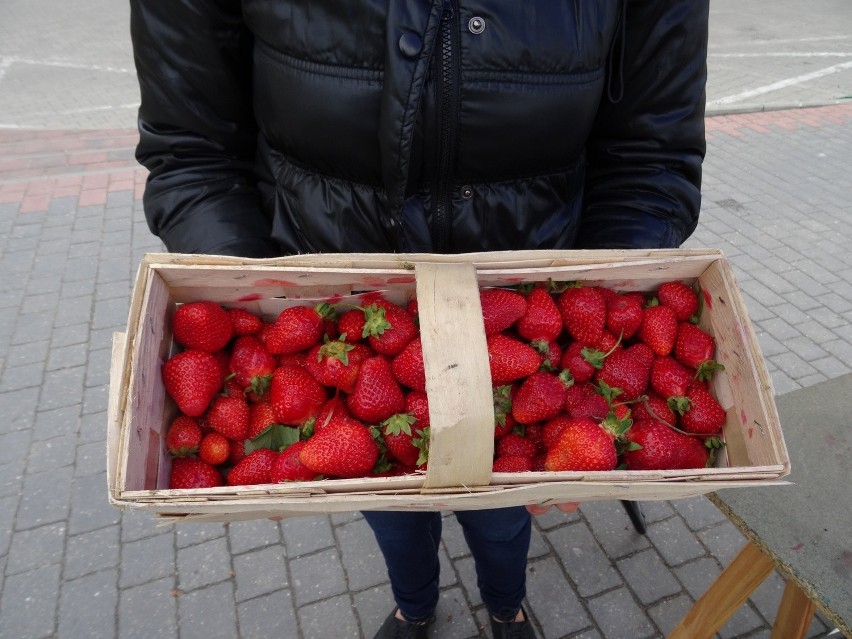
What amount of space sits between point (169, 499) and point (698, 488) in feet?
2.80

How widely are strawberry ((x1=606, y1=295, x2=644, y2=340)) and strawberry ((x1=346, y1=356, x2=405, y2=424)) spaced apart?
474 mm

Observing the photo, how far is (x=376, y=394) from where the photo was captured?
1.16 metres

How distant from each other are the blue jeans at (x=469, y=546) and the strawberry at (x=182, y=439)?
529 mm

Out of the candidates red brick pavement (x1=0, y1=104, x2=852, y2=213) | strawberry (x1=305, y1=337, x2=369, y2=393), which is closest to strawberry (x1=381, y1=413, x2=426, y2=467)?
strawberry (x1=305, y1=337, x2=369, y2=393)

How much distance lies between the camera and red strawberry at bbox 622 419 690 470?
113 centimetres

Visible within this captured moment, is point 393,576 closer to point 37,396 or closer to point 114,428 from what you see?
point 114,428

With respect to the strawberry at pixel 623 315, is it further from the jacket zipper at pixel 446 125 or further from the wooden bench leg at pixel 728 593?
the wooden bench leg at pixel 728 593

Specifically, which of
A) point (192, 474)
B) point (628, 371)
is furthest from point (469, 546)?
point (192, 474)

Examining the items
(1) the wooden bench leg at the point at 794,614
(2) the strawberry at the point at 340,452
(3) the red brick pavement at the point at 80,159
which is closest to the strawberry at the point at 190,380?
(2) the strawberry at the point at 340,452

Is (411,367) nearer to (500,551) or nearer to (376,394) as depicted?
(376,394)

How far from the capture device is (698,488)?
100cm

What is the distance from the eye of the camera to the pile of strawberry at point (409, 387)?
3.67 ft

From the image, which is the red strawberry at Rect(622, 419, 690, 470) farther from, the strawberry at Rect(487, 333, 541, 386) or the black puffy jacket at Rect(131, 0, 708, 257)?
the black puffy jacket at Rect(131, 0, 708, 257)

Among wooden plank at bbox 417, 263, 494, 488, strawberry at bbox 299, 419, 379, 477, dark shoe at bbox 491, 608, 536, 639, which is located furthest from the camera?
dark shoe at bbox 491, 608, 536, 639
